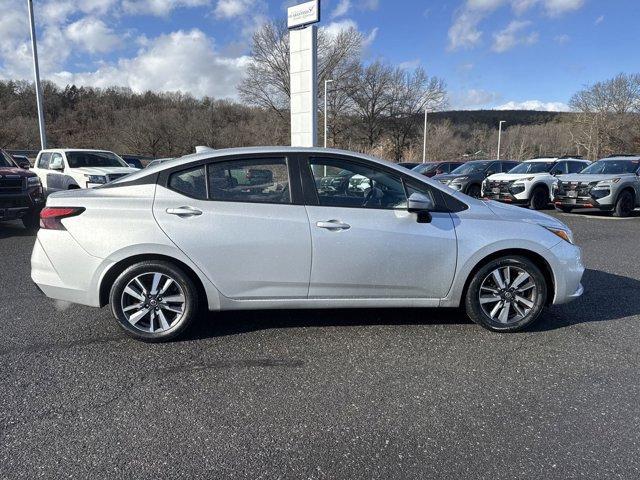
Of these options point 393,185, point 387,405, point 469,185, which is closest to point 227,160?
point 393,185

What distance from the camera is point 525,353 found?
3521 millimetres

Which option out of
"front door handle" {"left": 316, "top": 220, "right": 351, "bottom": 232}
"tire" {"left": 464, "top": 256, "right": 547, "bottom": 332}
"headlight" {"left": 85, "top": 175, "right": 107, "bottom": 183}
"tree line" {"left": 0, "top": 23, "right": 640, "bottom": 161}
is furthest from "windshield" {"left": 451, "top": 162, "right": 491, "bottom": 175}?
"tree line" {"left": 0, "top": 23, "right": 640, "bottom": 161}

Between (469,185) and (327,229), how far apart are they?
14.4 metres

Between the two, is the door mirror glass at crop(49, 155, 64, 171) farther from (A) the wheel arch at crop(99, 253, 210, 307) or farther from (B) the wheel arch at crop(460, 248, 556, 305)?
(B) the wheel arch at crop(460, 248, 556, 305)

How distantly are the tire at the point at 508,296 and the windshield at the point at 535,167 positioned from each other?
12.5 meters

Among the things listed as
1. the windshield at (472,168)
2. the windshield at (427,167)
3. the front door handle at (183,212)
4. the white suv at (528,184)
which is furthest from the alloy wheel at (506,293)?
the windshield at (427,167)

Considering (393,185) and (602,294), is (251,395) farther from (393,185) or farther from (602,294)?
(602,294)

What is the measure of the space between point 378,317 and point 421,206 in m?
1.25

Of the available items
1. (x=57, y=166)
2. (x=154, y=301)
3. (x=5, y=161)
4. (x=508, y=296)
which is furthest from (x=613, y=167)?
(x=5, y=161)

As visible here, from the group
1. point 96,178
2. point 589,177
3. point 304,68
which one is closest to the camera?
point 96,178

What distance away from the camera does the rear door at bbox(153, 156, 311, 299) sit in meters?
3.53

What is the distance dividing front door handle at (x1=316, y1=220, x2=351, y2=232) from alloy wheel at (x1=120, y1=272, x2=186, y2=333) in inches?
50.8

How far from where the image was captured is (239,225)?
3.55 m

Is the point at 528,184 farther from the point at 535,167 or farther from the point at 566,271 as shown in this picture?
the point at 566,271
